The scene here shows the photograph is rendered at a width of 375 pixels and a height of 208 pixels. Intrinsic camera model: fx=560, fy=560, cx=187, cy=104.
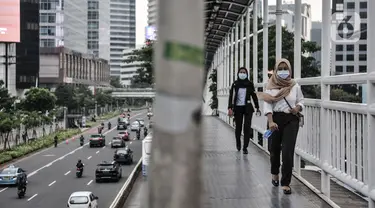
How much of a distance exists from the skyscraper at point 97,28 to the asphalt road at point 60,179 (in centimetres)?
8451

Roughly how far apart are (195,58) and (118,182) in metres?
35.1

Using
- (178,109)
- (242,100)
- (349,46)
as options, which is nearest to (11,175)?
(242,100)

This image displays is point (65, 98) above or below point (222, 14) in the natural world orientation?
below

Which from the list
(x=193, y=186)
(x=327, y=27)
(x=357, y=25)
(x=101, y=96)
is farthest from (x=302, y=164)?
(x=101, y=96)

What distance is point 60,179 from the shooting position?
39062 mm

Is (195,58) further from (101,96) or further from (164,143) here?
(101,96)

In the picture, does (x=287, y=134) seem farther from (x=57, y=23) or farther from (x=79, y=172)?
(x=57, y=23)

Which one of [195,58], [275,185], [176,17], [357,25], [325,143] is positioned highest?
[357,25]

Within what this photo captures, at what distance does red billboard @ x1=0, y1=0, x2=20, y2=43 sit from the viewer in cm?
6109

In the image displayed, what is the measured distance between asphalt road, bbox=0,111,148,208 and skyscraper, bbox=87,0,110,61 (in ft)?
277

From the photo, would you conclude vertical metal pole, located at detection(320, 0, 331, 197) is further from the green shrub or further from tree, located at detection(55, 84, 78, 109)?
tree, located at detection(55, 84, 78, 109)

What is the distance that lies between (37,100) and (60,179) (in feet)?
63.4

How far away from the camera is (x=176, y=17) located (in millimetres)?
1420

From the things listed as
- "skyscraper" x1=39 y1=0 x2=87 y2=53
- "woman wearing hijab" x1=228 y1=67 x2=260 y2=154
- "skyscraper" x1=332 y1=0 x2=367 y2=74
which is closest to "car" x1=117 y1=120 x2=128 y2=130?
"skyscraper" x1=39 y1=0 x2=87 y2=53
